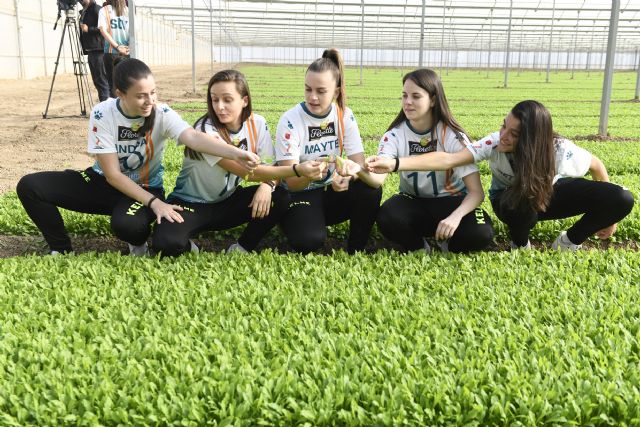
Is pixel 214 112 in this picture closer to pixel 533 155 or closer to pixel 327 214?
pixel 327 214

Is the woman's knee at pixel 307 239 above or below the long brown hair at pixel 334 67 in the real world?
below

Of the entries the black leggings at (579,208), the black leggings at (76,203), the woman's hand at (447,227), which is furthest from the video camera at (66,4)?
the woman's hand at (447,227)

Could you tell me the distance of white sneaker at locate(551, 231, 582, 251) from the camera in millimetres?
4289

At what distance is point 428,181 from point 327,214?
2.53 ft

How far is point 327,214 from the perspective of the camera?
4.35 m

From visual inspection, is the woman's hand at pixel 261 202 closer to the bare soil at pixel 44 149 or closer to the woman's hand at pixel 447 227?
the bare soil at pixel 44 149

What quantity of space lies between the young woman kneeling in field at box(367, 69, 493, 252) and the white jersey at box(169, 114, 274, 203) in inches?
32.9

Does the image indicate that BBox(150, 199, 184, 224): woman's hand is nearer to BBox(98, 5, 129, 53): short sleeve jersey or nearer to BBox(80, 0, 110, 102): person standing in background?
BBox(98, 5, 129, 53): short sleeve jersey

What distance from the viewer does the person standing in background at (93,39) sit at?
9539 millimetres

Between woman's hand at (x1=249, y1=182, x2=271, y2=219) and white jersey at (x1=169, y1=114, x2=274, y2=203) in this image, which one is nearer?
woman's hand at (x1=249, y1=182, x2=271, y2=219)

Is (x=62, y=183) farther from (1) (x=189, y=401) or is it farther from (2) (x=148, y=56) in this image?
(2) (x=148, y=56)

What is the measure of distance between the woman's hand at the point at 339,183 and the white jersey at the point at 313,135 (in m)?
0.31

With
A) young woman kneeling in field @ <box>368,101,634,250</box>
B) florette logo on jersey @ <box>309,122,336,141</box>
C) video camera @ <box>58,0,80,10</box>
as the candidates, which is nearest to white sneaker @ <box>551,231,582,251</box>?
young woman kneeling in field @ <box>368,101,634,250</box>

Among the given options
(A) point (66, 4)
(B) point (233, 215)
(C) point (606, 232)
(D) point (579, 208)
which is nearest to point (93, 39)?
(A) point (66, 4)
